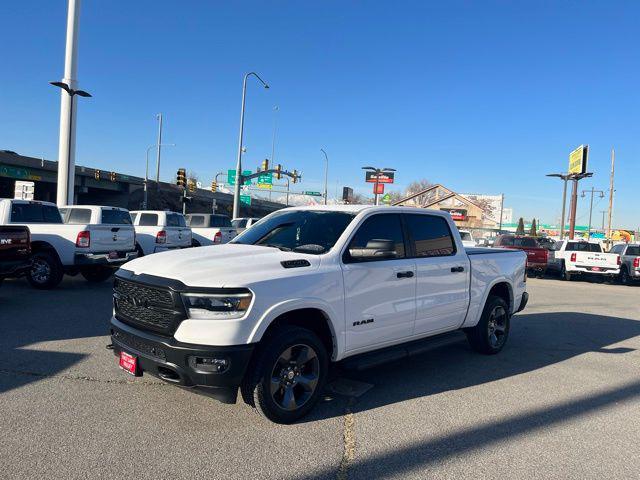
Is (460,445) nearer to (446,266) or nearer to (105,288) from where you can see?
(446,266)

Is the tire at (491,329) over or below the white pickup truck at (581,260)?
below

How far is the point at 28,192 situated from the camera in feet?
63.1

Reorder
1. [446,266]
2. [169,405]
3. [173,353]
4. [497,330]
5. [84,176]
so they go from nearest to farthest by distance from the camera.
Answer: [173,353] → [169,405] → [446,266] → [497,330] → [84,176]

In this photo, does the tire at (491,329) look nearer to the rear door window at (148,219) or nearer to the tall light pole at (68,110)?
the rear door window at (148,219)

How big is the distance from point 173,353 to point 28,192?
18731 millimetres

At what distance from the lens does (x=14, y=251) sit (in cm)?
892

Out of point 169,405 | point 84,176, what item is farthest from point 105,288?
point 84,176

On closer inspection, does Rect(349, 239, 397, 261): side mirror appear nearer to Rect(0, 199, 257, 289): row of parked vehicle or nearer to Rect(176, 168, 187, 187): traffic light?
Rect(0, 199, 257, 289): row of parked vehicle

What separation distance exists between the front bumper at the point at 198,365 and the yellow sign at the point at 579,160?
1536 inches

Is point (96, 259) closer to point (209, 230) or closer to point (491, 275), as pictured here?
point (491, 275)

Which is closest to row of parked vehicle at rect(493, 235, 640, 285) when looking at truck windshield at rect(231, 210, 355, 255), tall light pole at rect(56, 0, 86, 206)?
truck windshield at rect(231, 210, 355, 255)

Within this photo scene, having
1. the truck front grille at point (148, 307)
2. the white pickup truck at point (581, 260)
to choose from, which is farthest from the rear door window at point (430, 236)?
the white pickup truck at point (581, 260)

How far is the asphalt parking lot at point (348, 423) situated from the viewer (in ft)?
11.4

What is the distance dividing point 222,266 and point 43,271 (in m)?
8.38
